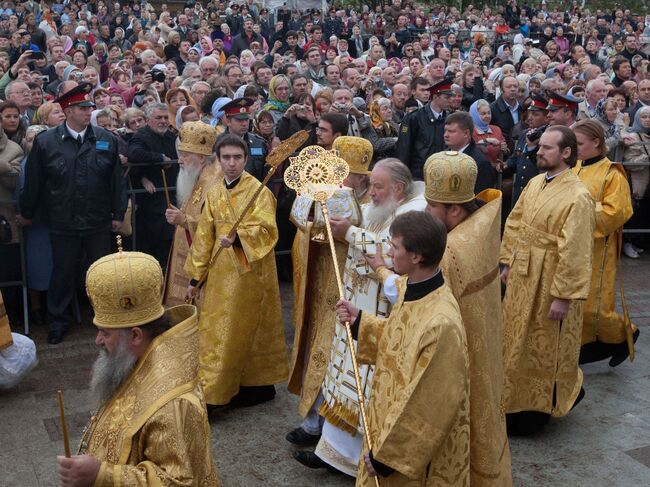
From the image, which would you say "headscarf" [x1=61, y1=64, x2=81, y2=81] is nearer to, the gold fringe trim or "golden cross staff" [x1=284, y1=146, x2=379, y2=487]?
"golden cross staff" [x1=284, y1=146, x2=379, y2=487]

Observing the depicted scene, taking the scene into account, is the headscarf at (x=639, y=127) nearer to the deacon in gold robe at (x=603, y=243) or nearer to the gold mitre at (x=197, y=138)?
the deacon in gold robe at (x=603, y=243)

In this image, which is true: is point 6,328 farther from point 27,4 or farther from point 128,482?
point 27,4

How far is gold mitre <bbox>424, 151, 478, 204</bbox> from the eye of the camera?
4.31 metres

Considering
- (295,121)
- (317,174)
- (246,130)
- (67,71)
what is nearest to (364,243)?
(317,174)

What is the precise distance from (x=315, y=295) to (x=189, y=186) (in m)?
1.58

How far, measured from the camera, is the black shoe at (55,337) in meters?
7.32

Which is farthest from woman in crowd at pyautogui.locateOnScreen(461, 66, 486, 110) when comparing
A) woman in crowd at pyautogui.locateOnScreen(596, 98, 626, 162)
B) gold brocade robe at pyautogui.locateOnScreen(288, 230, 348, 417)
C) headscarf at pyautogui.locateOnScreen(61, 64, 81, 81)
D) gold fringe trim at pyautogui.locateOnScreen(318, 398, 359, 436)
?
gold fringe trim at pyautogui.locateOnScreen(318, 398, 359, 436)

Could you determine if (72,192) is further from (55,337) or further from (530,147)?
(530,147)

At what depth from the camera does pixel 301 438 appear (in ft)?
18.0

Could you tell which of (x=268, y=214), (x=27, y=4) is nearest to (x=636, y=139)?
(x=268, y=214)

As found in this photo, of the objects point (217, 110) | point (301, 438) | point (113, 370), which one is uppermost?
point (113, 370)

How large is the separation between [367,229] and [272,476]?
5.08 feet

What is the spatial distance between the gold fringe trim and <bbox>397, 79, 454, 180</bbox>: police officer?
401cm

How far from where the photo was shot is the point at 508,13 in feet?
93.8
